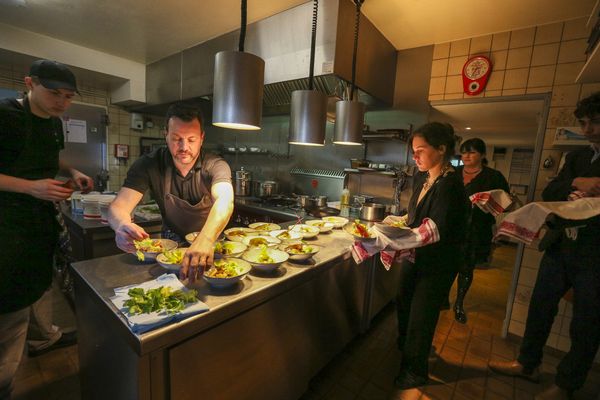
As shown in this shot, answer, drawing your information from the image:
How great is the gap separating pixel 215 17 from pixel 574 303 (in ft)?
11.3

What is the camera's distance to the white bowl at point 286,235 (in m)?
1.66

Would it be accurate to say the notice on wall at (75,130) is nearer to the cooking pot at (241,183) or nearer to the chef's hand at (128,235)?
the cooking pot at (241,183)

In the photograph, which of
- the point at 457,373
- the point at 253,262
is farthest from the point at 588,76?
the point at 253,262

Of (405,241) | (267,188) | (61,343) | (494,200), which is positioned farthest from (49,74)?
(494,200)

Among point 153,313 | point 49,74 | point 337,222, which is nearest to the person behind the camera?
point 153,313

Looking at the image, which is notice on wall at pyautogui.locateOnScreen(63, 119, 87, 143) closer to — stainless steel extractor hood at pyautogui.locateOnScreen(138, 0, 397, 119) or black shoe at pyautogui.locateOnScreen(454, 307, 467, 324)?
stainless steel extractor hood at pyautogui.locateOnScreen(138, 0, 397, 119)

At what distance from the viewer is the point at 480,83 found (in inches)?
95.4

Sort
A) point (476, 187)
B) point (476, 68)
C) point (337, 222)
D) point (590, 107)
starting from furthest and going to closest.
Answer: point (476, 187) < point (476, 68) < point (337, 222) < point (590, 107)

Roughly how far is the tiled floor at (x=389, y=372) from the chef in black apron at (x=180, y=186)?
1.14 metres

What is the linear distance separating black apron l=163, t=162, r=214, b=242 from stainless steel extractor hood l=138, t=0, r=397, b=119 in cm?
131

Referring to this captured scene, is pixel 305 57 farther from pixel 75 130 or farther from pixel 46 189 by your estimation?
pixel 75 130

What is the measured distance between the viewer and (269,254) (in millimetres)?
1385

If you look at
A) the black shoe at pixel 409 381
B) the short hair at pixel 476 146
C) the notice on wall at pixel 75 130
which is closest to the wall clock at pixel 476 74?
the short hair at pixel 476 146

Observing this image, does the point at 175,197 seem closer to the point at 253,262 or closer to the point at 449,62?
the point at 253,262
